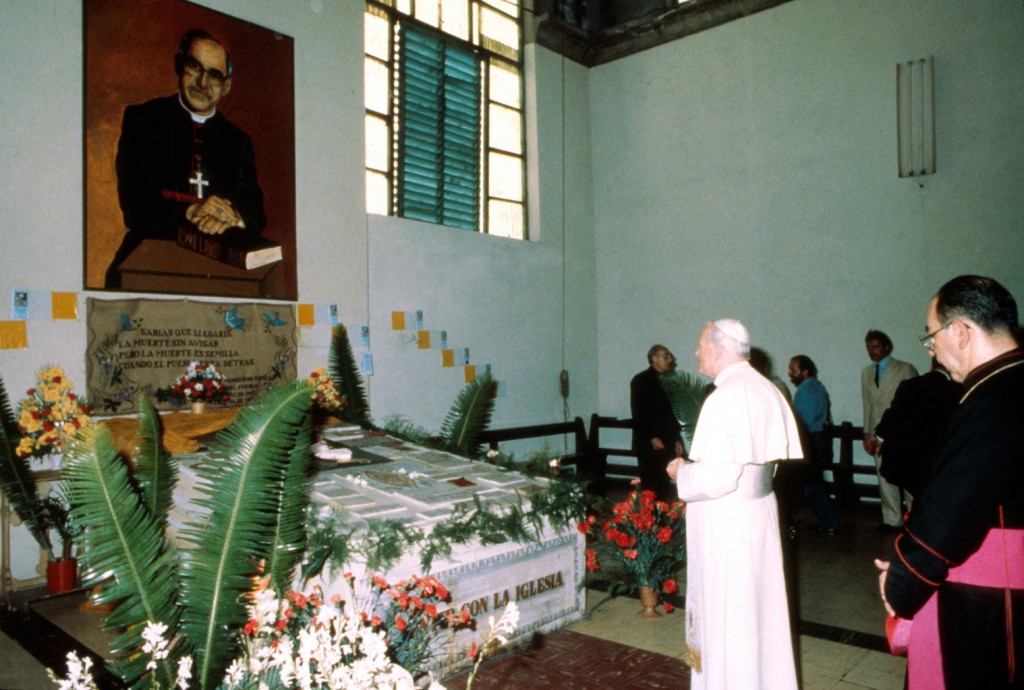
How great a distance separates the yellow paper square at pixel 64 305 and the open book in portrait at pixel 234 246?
38.0 inches

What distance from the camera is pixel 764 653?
9.98 feet

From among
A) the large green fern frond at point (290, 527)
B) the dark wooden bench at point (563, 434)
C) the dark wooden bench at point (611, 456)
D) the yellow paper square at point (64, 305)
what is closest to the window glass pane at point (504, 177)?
the dark wooden bench at point (563, 434)

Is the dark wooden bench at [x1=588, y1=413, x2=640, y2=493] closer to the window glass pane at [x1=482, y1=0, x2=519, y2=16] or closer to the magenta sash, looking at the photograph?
the window glass pane at [x1=482, y1=0, x2=519, y2=16]

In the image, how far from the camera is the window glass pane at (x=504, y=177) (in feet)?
31.6

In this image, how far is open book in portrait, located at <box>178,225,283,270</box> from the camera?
631 cm

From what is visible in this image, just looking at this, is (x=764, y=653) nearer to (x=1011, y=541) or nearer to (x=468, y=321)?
(x=1011, y=541)

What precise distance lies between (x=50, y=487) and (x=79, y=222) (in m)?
2.11

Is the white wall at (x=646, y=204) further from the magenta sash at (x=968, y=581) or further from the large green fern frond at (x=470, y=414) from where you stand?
the magenta sash at (x=968, y=581)

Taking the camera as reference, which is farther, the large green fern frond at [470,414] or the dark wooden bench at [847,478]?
the dark wooden bench at [847,478]

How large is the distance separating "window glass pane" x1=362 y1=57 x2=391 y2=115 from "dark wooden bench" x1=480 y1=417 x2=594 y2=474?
4.03 meters

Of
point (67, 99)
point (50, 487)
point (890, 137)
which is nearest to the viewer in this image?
point (50, 487)

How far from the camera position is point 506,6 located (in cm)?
986

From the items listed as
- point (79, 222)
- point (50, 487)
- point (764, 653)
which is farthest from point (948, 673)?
point (79, 222)

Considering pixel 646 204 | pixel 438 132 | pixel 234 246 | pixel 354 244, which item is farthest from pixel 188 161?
pixel 646 204
